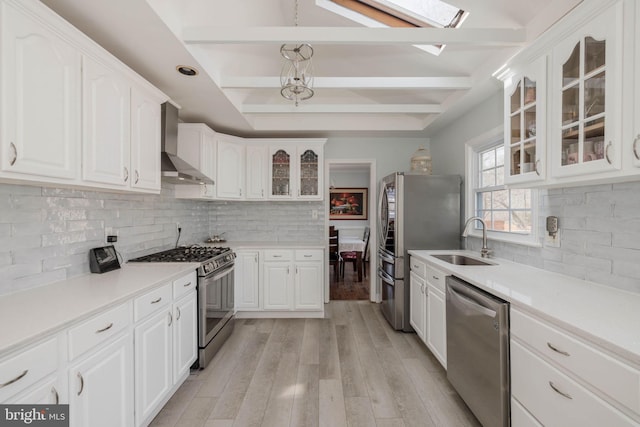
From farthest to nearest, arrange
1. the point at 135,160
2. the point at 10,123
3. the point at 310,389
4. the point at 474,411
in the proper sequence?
the point at 310,389 < the point at 135,160 < the point at 474,411 < the point at 10,123

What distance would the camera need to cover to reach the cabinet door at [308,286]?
343 cm

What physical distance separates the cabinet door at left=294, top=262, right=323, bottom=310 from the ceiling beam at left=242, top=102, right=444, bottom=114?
1804 mm

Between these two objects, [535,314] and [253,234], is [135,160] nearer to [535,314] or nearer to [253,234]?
[253,234]

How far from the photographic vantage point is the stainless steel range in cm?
233

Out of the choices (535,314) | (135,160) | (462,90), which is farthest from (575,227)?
(135,160)

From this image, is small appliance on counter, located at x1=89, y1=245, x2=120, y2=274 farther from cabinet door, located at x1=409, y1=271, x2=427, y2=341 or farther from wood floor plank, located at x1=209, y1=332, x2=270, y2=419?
cabinet door, located at x1=409, y1=271, x2=427, y2=341

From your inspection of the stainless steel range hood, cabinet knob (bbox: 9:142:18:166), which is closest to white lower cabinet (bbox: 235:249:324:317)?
the stainless steel range hood

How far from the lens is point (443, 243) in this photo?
305cm

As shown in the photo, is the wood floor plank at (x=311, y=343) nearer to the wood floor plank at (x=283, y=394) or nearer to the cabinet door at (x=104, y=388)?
the wood floor plank at (x=283, y=394)

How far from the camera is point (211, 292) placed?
246 cm

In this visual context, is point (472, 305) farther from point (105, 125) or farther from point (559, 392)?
point (105, 125)

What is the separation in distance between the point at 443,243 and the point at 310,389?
2001mm

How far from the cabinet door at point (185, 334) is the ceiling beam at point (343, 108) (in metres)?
2.00

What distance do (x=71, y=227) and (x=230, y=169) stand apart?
1955 mm
